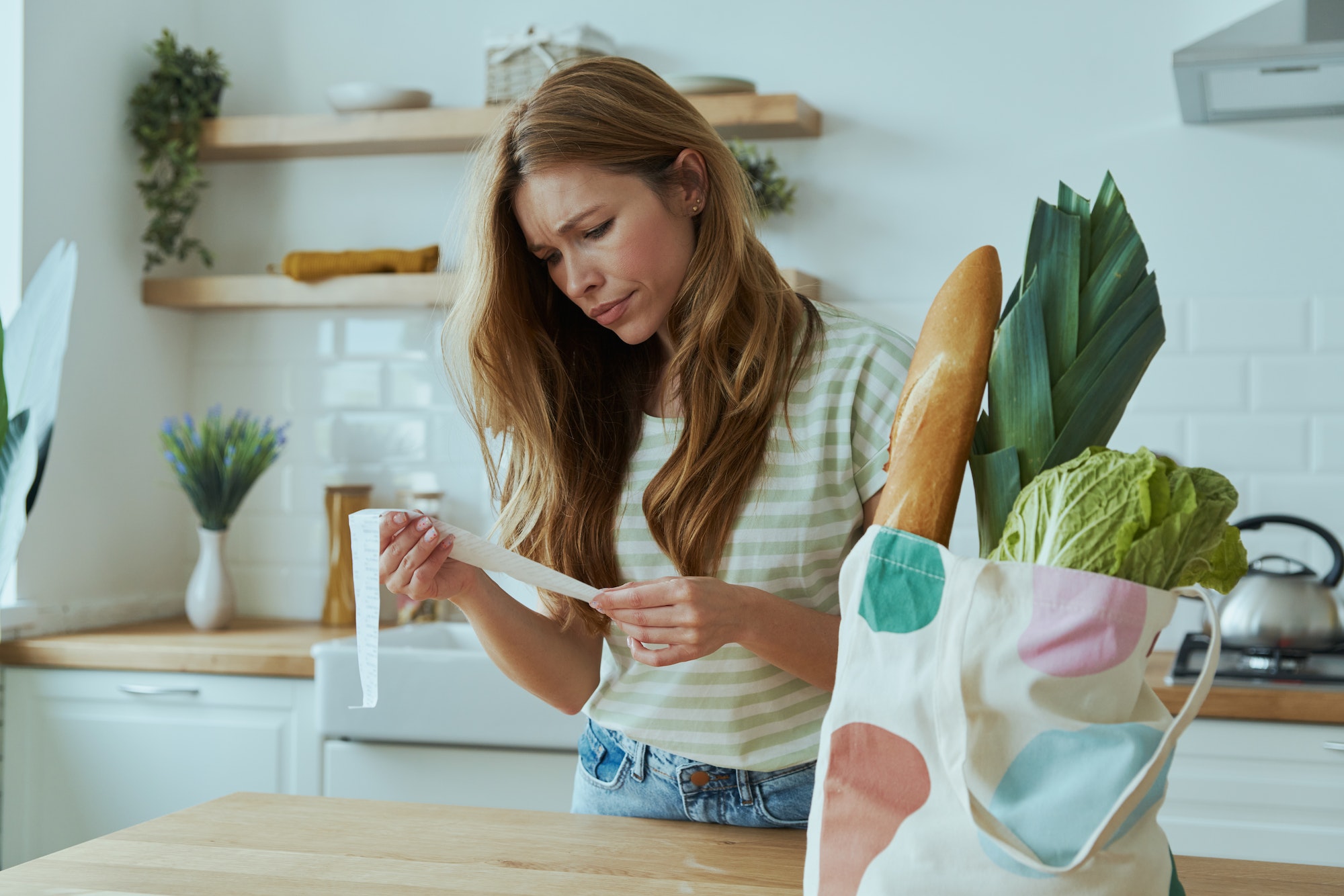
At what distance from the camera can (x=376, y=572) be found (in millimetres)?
934

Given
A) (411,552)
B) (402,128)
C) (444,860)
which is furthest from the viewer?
(402,128)

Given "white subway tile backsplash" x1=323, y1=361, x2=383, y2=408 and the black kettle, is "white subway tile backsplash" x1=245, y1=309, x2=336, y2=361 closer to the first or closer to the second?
"white subway tile backsplash" x1=323, y1=361, x2=383, y2=408

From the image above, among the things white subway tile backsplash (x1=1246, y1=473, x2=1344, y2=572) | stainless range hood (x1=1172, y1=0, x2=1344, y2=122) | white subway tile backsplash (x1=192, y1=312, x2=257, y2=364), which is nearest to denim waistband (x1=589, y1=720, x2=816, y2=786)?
stainless range hood (x1=1172, y1=0, x2=1344, y2=122)

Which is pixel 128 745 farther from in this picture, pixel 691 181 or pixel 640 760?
pixel 691 181

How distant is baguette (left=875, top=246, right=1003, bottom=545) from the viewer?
60cm

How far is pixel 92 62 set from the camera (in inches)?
98.3

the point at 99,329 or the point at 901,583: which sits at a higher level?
the point at 99,329

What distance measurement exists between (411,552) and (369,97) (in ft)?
6.10

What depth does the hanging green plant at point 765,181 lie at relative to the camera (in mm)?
2438

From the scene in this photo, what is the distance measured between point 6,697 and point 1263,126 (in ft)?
8.94

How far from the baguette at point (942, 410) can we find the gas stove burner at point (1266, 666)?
56.5 inches

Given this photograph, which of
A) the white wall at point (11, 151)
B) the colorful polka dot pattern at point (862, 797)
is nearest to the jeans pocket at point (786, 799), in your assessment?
the colorful polka dot pattern at point (862, 797)

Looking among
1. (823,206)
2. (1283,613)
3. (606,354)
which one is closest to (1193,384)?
(1283,613)

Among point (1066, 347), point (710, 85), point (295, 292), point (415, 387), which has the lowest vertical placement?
point (1066, 347)
